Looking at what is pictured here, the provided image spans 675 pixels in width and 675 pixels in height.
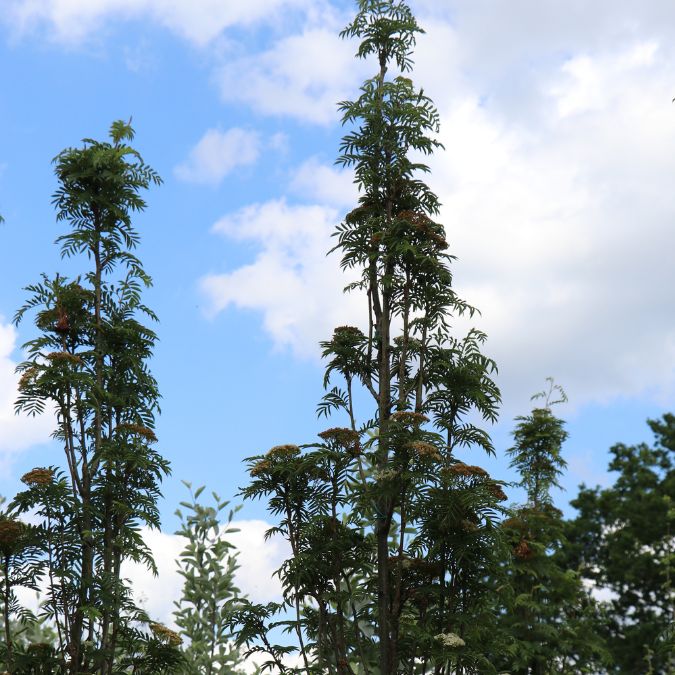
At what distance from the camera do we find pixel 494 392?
983 centimetres

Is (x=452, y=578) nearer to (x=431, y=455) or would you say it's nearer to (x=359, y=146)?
(x=431, y=455)

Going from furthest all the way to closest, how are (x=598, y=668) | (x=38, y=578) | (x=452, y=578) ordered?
(x=598, y=668) < (x=38, y=578) < (x=452, y=578)

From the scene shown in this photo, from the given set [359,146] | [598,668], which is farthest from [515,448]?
[598,668]

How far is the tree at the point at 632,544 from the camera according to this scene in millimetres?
23656

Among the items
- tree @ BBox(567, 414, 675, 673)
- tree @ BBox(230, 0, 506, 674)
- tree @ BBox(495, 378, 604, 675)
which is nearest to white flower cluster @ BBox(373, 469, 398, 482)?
tree @ BBox(230, 0, 506, 674)

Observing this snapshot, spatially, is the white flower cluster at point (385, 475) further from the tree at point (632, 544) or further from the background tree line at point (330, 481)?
the tree at point (632, 544)

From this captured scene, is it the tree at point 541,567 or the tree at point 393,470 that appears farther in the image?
the tree at point 541,567

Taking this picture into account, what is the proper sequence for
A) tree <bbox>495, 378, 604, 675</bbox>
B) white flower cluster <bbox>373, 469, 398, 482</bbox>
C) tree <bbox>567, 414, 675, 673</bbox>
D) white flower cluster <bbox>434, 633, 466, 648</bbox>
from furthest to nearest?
1. tree <bbox>567, 414, 675, 673</bbox>
2. tree <bbox>495, 378, 604, 675</bbox>
3. white flower cluster <bbox>373, 469, 398, 482</bbox>
4. white flower cluster <bbox>434, 633, 466, 648</bbox>

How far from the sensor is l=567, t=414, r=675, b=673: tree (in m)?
23.7

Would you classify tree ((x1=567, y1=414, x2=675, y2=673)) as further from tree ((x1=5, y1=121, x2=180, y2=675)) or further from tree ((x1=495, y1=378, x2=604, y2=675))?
tree ((x1=5, y1=121, x2=180, y2=675))

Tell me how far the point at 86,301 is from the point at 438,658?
5.71 metres

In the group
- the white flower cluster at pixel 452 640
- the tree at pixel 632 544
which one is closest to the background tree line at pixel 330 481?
the white flower cluster at pixel 452 640

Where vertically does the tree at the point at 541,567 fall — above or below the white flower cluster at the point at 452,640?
above

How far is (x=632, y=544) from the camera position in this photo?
24953 millimetres
